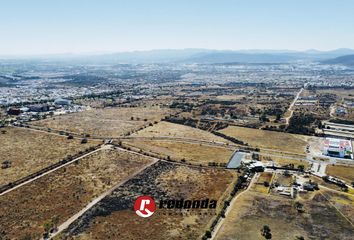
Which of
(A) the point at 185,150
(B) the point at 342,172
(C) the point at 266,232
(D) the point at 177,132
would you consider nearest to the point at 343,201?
(B) the point at 342,172

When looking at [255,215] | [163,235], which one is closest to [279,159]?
[255,215]

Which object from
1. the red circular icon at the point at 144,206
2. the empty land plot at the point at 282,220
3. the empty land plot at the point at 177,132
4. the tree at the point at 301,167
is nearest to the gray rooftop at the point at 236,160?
the empty land plot at the point at 177,132

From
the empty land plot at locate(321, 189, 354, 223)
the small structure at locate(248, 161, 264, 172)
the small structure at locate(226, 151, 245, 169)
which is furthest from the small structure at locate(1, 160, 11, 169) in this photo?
the empty land plot at locate(321, 189, 354, 223)

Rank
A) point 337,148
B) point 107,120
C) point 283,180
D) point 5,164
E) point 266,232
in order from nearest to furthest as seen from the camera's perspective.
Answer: point 266,232 → point 283,180 → point 5,164 → point 337,148 → point 107,120

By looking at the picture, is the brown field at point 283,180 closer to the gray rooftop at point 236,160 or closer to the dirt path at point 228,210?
the dirt path at point 228,210

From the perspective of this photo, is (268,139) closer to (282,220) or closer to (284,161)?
(284,161)

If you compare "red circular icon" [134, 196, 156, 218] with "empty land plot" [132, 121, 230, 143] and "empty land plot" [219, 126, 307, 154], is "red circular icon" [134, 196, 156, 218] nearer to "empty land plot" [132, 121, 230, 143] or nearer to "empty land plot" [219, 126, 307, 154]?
"empty land plot" [132, 121, 230, 143]
